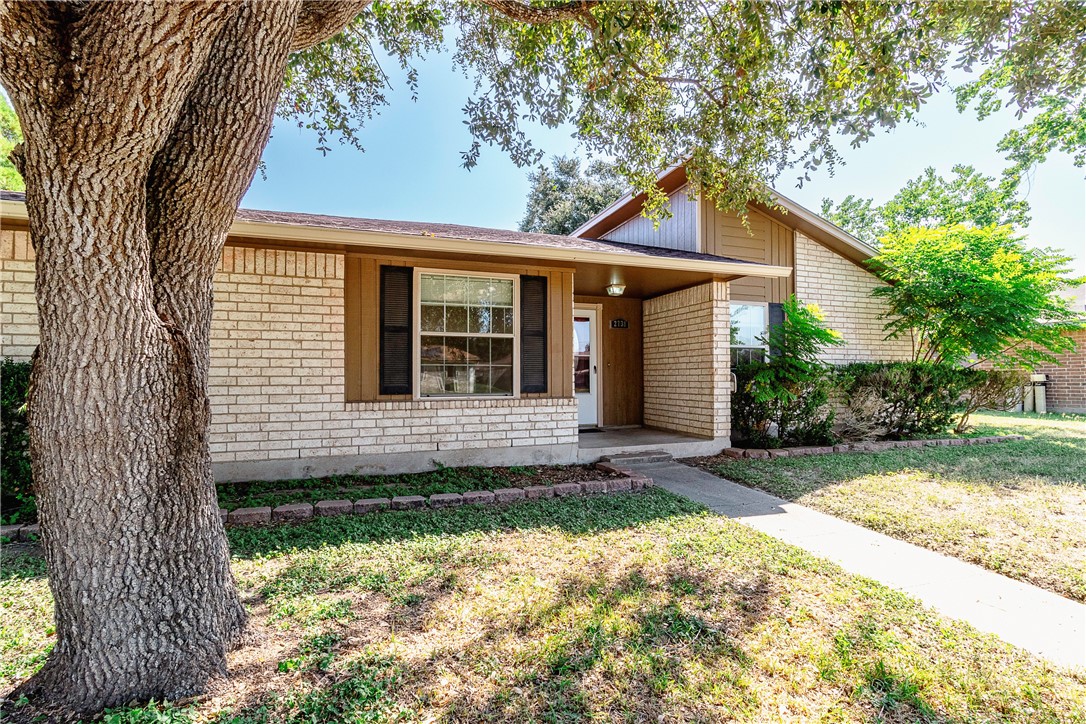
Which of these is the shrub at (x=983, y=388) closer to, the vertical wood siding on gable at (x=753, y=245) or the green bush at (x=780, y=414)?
the green bush at (x=780, y=414)

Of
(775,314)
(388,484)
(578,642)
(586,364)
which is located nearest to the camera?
(578,642)

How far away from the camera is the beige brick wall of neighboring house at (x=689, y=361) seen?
286 inches

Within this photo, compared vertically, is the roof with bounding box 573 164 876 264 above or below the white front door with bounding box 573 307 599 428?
above

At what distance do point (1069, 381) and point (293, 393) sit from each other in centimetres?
1821

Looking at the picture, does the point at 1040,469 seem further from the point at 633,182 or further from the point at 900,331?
the point at 633,182

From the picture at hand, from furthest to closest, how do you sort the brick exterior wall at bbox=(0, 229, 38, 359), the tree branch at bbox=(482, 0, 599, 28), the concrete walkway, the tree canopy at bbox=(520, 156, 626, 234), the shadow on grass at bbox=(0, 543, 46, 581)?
the tree canopy at bbox=(520, 156, 626, 234) < the brick exterior wall at bbox=(0, 229, 38, 359) < the tree branch at bbox=(482, 0, 599, 28) < the shadow on grass at bbox=(0, 543, 46, 581) < the concrete walkway

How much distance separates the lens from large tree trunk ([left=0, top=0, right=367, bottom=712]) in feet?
5.43

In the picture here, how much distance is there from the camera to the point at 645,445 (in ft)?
23.3

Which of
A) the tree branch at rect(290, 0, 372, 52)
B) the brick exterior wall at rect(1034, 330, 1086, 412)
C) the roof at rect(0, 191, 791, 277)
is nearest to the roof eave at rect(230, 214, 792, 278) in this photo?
the roof at rect(0, 191, 791, 277)

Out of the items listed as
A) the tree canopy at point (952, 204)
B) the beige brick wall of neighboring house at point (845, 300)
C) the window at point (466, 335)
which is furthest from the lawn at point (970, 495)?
the tree canopy at point (952, 204)

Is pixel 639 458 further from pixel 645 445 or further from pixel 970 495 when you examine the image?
pixel 970 495

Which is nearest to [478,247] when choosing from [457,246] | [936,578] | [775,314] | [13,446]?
[457,246]

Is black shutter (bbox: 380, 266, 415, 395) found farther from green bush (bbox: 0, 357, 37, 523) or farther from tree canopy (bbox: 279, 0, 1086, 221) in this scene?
green bush (bbox: 0, 357, 37, 523)

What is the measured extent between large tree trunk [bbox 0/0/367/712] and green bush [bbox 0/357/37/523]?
324cm
